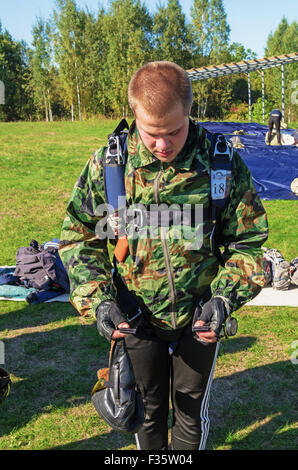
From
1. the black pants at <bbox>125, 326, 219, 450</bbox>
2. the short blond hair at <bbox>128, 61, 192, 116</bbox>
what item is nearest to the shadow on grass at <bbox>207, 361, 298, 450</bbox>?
the black pants at <bbox>125, 326, 219, 450</bbox>

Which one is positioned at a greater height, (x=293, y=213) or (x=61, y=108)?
(x=61, y=108)

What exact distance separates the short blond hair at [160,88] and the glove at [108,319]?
0.94 meters

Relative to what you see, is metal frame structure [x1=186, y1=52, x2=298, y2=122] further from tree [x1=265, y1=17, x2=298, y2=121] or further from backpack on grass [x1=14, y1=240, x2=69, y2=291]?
tree [x1=265, y1=17, x2=298, y2=121]

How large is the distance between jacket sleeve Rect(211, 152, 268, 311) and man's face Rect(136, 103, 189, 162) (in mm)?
325

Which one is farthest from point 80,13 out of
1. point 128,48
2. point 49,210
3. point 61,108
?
point 49,210

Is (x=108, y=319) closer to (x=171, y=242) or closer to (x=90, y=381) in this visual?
(x=171, y=242)

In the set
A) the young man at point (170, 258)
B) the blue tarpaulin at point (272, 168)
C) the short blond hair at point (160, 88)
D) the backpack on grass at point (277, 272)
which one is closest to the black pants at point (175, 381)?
the young man at point (170, 258)

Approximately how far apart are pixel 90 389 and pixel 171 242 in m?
2.93

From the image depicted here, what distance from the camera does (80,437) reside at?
Answer: 4.07m

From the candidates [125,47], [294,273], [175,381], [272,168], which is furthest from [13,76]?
[175,381]

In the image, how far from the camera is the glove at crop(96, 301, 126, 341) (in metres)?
2.28
